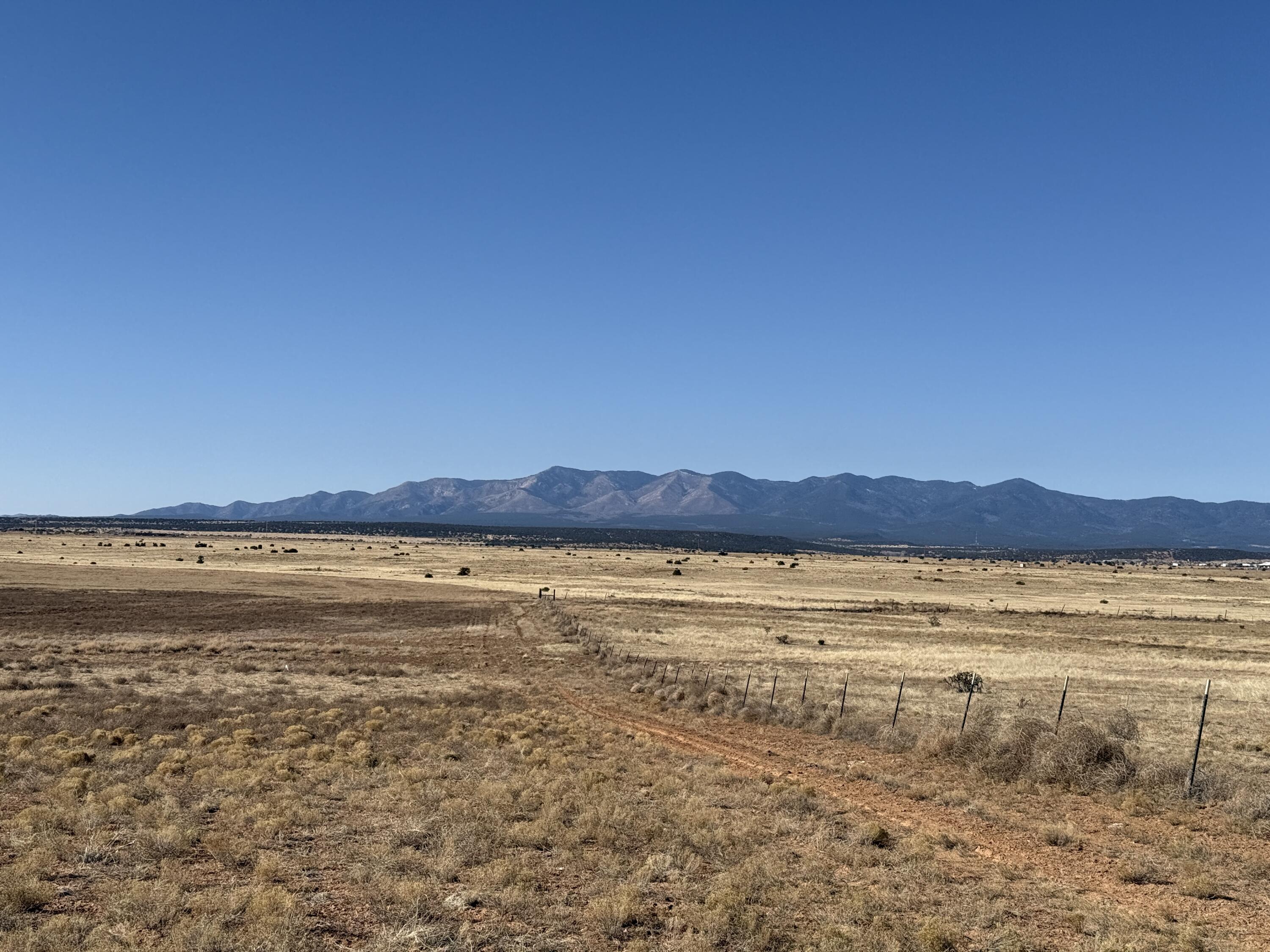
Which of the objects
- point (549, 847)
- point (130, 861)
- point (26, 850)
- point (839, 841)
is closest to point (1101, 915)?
point (839, 841)

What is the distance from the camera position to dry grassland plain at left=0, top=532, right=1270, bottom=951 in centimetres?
1112

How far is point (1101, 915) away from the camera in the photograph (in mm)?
11531

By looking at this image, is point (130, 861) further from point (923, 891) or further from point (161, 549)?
point (161, 549)

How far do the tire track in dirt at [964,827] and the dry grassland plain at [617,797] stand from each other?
8 cm

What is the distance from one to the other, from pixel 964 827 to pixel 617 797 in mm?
6434

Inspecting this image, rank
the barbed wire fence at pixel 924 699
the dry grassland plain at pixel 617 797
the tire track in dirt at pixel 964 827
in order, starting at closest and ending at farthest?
A: 1. the dry grassland plain at pixel 617 797
2. the tire track in dirt at pixel 964 827
3. the barbed wire fence at pixel 924 699

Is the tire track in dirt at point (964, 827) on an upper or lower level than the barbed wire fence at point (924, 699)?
upper

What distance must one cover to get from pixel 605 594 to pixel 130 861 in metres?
67.4

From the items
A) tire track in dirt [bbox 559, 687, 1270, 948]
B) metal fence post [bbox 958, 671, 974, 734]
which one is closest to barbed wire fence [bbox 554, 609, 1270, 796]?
metal fence post [bbox 958, 671, 974, 734]

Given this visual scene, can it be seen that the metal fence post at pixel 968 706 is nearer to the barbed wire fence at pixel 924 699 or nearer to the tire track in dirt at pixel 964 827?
the barbed wire fence at pixel 924 699

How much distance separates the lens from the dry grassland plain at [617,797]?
1112 centimetres

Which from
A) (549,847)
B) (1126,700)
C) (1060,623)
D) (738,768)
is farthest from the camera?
(1060,623)

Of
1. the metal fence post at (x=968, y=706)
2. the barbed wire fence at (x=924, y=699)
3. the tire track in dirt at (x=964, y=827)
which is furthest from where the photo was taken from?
the barbed wire fence at (x=924, y=699)

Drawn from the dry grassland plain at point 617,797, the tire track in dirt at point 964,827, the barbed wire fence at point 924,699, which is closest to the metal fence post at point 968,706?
the barbed wire fence at point 924,699
